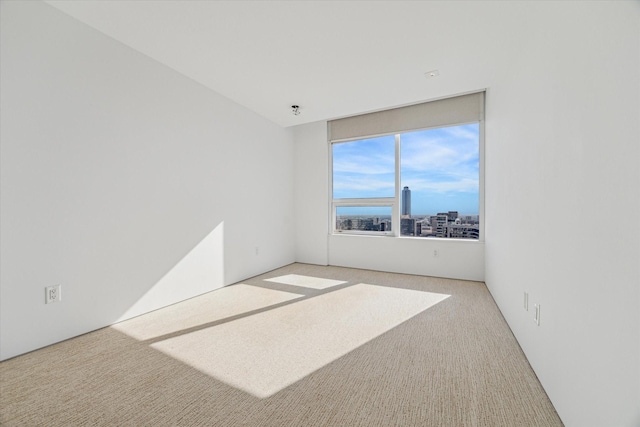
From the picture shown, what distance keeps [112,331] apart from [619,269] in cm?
305

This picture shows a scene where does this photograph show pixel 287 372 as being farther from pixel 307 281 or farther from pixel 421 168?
pixel 421 168

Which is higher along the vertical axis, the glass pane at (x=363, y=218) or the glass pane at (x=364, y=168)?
the glass pane at (x=364, y=168)

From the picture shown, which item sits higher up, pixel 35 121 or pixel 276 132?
pixel 276 132

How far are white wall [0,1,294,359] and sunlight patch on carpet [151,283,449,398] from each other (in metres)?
0.82

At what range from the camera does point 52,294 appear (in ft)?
6.34

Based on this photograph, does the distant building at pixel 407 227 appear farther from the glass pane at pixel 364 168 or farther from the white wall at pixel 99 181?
the white wall at pixel 99 181

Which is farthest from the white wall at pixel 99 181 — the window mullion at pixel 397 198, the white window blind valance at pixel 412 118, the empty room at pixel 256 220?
the window mullion at pixel 397 198

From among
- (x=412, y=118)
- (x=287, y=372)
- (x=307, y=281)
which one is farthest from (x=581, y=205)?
(x=412, y=118)

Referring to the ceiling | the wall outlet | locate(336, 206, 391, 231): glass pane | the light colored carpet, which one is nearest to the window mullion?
locate(336, 206, 391, 231): glass pane

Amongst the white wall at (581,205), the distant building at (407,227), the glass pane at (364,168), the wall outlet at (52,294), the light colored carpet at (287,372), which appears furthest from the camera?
the glass pane at (364,168)

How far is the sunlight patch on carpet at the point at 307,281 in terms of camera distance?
3.46 meters

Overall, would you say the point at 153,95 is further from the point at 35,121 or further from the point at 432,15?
the point at 432,15

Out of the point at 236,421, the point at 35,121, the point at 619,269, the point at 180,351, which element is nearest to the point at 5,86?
the point at 35,121

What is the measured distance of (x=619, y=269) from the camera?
0.83m
